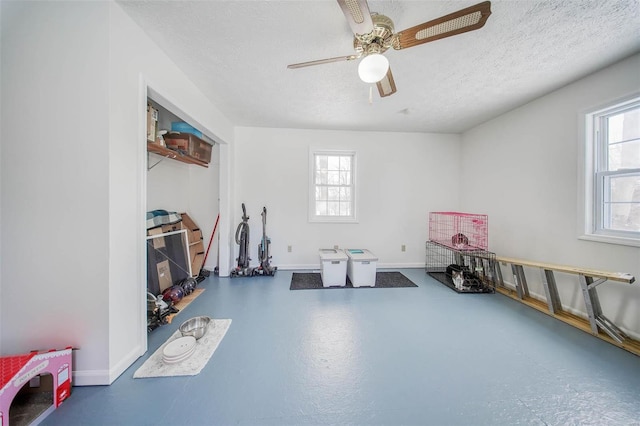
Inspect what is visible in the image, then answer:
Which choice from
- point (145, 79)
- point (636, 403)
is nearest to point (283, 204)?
point (145, 79)

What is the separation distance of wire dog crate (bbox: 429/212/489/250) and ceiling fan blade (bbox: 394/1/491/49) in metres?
2.71

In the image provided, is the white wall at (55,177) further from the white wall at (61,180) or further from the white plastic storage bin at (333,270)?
the white plastic storage bin at (333,270)

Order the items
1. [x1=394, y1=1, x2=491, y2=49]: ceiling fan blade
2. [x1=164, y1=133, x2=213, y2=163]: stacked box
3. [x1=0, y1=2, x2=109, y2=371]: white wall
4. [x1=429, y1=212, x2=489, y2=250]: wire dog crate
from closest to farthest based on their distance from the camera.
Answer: [x1=394, y1=1, x2=491, y2=49]: ceiling fan blade < [x1=0, y1=2, x2=109, y2=371]: white wall < [x1=164, y1=133, x2=213, y2=163]: stacked box < [x1=429, y1=212, x2=489, y2=250]: wire dog crate

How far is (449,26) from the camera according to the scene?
3.91 feet

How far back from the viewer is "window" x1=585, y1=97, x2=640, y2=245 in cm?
188

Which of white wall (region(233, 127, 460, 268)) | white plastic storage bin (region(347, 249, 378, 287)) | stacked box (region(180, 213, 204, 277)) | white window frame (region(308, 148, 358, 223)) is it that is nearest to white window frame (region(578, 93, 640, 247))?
white wall (region(233, 127, 460, 268))

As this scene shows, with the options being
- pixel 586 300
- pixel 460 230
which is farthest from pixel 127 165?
pixel 460 230

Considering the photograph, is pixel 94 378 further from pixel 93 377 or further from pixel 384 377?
pixel 384 377

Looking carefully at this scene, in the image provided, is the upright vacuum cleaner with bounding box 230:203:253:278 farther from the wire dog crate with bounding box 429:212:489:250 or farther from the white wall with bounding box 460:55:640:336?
the white wall with bounding box 460:55:640:336

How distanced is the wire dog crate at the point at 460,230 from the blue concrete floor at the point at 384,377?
3.71ft

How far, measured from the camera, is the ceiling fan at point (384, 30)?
1.09 m

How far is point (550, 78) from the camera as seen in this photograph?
212 cm

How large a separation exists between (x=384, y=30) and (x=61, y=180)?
2326 mm

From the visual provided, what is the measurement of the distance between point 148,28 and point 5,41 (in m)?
0.79
